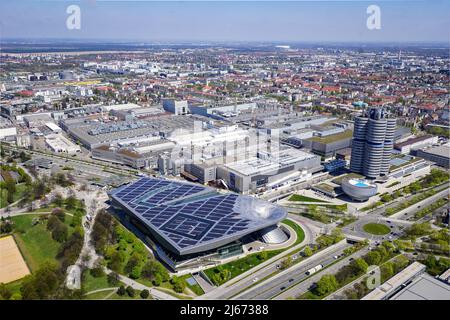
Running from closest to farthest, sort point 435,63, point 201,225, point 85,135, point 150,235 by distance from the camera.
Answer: point 201,225, point 150,235, point 85,135, point 435,63

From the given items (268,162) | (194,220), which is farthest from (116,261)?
(268,162)

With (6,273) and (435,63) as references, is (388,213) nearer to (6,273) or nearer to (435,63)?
(6,273)

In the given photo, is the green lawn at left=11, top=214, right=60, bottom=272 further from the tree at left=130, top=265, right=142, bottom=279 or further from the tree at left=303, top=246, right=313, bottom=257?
the tree at left=303, top=246, right=313, bottom=257

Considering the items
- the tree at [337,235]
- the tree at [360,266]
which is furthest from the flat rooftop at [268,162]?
the tree at [360,266]

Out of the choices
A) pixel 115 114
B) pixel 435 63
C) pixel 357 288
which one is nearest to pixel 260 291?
pixel 357 288

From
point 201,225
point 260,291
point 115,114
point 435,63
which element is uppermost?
point 435,63

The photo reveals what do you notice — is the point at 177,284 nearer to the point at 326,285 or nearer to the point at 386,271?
the point at 326,285
